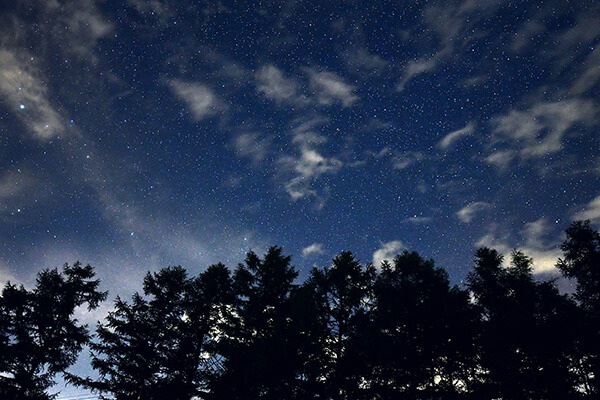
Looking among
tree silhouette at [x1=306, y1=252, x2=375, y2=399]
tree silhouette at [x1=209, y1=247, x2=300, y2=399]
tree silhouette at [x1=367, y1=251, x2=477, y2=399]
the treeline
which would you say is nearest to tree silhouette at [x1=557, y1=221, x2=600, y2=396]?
the treeline

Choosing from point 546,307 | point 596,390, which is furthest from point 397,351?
point 596,390

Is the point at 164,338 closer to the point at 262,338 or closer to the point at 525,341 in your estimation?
the point at 262,338

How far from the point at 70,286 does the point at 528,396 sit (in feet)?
92.1

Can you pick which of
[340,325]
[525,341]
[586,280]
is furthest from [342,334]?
[586,280]

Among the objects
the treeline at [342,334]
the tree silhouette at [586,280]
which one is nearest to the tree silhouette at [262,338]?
the treeline at [342,334]

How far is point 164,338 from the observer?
1577cm

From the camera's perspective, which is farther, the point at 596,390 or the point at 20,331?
the point at 20,331

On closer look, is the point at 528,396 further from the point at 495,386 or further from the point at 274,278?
the point at 274,278

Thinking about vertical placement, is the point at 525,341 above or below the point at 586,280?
below

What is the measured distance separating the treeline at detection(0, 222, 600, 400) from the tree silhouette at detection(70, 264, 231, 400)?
58 millimetres

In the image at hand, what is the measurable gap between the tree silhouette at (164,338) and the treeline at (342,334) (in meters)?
0.06

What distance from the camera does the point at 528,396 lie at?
44.0ft

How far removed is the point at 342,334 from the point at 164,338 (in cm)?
1015

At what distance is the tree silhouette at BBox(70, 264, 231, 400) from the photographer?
14.2 meters
